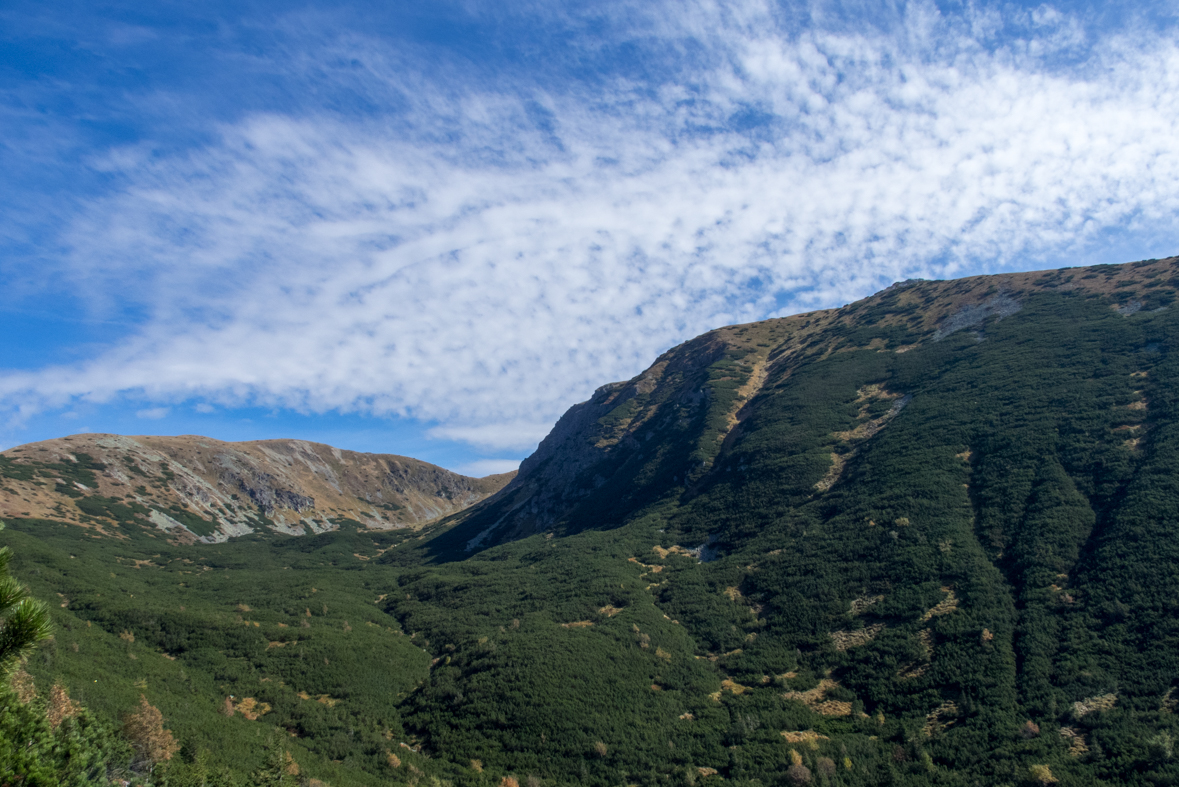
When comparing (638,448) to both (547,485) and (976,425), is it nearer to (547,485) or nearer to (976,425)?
(547,485)

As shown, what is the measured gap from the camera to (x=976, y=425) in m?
56.0

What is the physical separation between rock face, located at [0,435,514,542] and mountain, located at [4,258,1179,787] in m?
16.3

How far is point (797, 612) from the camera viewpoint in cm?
4141

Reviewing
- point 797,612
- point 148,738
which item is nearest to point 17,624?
point 148,738

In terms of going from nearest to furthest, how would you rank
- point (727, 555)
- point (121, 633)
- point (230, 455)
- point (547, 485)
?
point (121, 633)
point (727, 555)
point (547, 485)
point (230, 455)

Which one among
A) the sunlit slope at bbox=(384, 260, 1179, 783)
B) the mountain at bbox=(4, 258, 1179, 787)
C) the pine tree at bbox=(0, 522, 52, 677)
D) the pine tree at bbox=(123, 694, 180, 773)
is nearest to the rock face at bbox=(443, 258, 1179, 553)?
the sunlit slope at bbox=(384, 260, 1179, 783)

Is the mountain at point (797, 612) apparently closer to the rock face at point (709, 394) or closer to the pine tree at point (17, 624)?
the rock face at point (709, 394)

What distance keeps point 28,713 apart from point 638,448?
95.2 metres

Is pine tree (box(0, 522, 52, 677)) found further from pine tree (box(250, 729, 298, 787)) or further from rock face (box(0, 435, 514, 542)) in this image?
rock face (box(0, 435, 514, 542))

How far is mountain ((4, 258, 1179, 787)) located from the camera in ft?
87.9

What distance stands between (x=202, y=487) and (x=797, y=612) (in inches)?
5115

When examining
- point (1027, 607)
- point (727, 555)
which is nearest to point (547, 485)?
point (727, 555)

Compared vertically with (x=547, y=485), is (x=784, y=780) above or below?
below

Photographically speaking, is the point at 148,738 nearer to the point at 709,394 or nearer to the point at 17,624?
the point at 17,624
